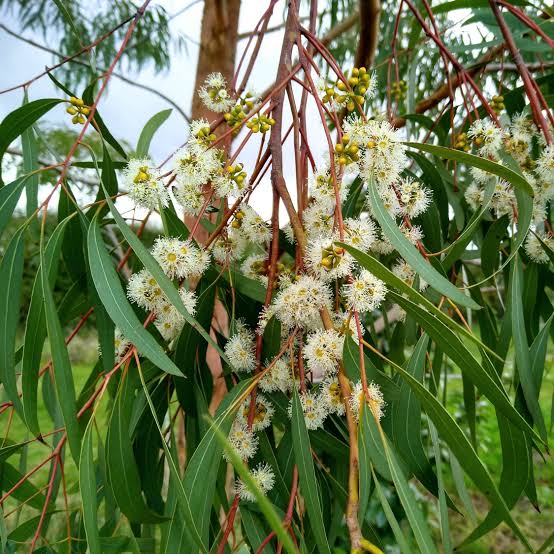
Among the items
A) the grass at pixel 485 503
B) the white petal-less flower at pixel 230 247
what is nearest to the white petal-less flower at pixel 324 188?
the white petal-less flower at pixel 230 247

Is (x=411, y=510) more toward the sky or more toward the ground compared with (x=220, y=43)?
more toward the ground

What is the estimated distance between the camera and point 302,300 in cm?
50

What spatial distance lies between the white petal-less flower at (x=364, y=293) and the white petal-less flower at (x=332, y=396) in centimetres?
8

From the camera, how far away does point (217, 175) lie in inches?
22.3

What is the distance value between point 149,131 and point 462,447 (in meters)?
0.50

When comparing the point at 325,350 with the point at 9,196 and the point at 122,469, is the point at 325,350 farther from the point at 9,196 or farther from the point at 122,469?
the point at 9,196

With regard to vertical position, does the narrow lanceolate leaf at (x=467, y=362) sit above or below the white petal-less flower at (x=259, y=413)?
above

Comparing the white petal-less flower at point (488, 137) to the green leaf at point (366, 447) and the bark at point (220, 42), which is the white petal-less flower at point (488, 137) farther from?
the bark at point (220, 42)

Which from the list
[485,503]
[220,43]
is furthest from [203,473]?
[485,503]

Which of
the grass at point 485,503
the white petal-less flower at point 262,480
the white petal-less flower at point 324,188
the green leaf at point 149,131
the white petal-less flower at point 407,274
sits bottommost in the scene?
the grass at point 485,503

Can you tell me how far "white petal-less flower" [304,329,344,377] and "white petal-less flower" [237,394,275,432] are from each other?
4.1 inches

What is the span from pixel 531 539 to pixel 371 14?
1697 millimetres

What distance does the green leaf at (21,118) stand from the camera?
0.64 meters

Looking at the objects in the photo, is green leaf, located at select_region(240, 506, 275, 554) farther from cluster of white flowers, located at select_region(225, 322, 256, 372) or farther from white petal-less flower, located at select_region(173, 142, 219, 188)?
white petal-less flower, located at select_region(173, 142, 219, 188)
